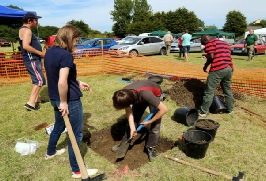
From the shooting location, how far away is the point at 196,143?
3373mm

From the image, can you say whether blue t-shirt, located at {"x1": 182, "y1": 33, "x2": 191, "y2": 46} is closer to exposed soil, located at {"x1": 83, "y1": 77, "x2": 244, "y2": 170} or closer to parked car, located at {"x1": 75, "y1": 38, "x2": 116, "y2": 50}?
parked car, located at {"x1": 75, "y1": 38, "x2": 116, "y2": 50}

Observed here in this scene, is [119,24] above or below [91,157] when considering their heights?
above

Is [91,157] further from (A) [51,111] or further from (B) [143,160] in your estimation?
(A) [51,111]

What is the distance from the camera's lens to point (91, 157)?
11.7 ft

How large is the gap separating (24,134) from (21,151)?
735 mm

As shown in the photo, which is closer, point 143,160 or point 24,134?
point 143,160

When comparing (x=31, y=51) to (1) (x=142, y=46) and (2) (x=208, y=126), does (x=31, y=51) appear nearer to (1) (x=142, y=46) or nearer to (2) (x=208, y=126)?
(2) (x=208, y=126)

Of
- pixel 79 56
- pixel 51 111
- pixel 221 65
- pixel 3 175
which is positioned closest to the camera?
pixel 3 175

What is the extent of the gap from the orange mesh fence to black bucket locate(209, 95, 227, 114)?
1.73 metres

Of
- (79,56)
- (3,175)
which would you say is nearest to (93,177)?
(3,175)

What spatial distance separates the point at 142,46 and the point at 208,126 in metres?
11.5

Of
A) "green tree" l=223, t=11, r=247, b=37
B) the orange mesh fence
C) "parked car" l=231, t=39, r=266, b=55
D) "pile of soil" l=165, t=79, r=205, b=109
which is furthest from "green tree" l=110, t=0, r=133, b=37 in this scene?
"pile of soil" l=165, t=79, r=205, b=109

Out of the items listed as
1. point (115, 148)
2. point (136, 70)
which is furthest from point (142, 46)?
point (115, 148)

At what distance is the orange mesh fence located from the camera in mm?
6836
